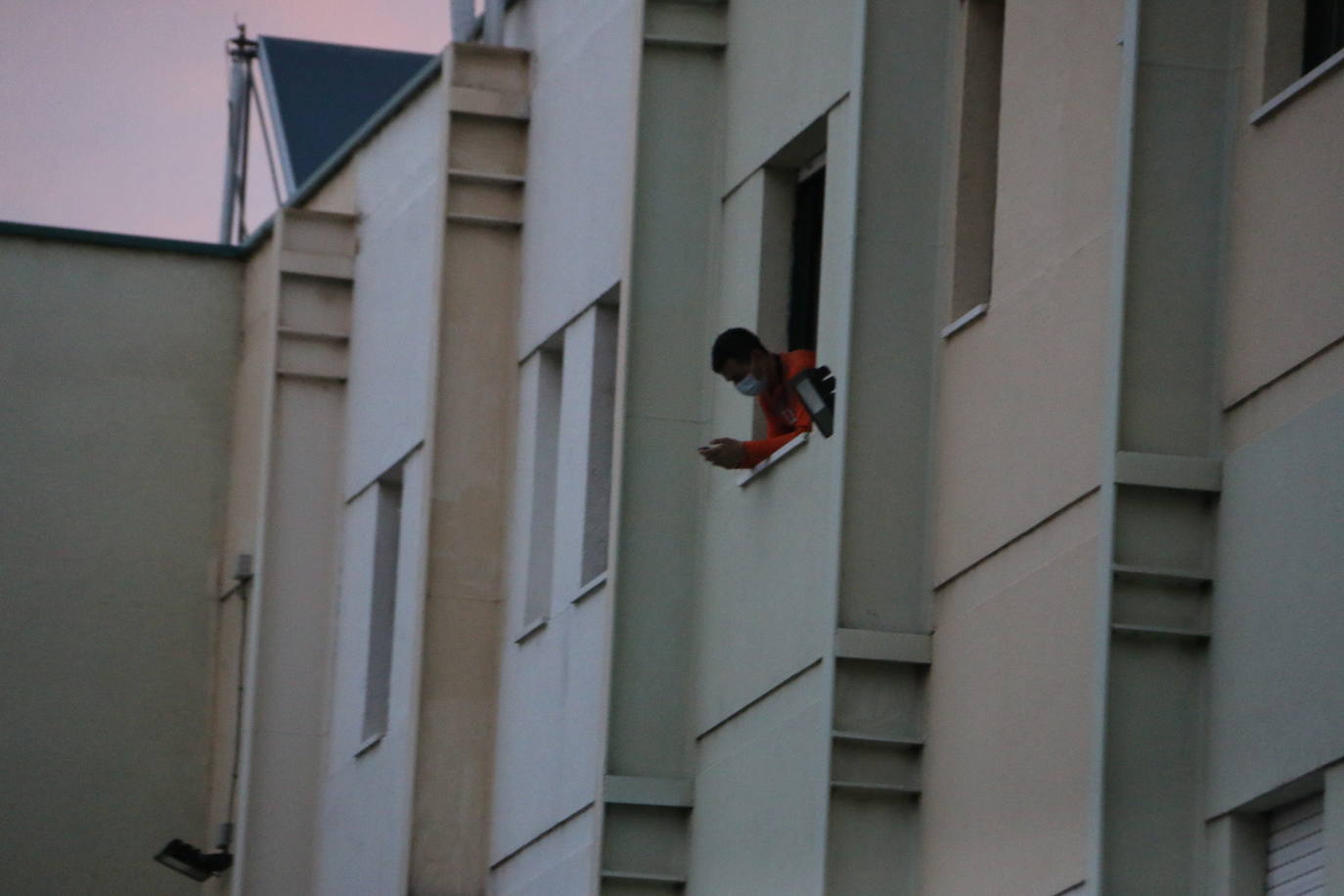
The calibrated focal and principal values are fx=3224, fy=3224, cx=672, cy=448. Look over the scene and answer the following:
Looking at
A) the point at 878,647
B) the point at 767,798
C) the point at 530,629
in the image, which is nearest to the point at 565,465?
the point at 530,629

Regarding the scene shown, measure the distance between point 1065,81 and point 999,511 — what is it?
2114 millimetres

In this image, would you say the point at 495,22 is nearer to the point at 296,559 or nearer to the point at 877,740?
the point at 296,559

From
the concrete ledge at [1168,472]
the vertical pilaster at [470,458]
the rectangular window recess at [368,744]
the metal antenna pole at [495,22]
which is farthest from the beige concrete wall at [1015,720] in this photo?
the rectangular window recess at [368,744]

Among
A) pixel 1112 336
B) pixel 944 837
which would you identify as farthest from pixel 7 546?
pixel 1112 336

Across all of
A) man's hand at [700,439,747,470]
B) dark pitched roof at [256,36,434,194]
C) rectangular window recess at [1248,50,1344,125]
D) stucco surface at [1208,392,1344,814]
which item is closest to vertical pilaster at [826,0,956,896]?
man's hand at [700,439,747,470]

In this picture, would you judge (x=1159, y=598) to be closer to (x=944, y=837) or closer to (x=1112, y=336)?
(x=1112, y=336)

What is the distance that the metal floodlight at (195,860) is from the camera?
31078mm

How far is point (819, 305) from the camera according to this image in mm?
18375

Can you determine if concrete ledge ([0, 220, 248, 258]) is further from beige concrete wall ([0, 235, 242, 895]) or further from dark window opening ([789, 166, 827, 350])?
dark window opening ([789, 166, 827, 350])

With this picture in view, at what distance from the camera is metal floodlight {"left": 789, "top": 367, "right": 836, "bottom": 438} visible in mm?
16969

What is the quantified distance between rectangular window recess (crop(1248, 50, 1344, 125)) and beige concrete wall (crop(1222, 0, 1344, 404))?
0.02 meters

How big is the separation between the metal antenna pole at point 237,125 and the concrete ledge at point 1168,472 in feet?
87.0

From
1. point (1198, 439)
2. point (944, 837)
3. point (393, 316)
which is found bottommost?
point (944, 837)

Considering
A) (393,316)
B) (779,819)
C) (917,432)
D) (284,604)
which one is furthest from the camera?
(284,604)
